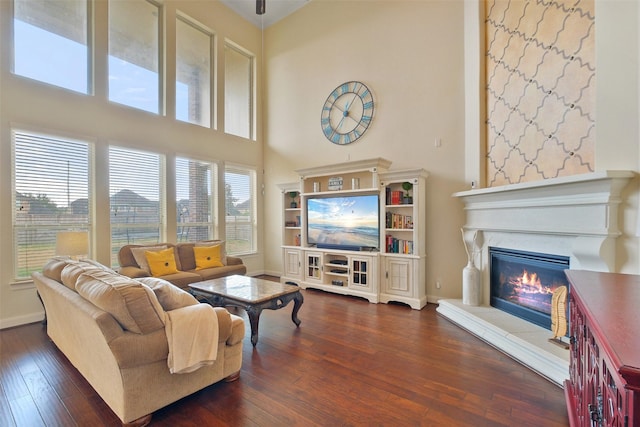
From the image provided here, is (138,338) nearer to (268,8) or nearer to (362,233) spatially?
(362,233)

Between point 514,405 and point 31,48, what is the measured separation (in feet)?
21.3

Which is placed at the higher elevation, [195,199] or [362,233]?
[195,199]

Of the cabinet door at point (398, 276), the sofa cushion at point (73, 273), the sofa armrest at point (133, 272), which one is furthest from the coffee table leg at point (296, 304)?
the sofa armrest at point (133, 272)

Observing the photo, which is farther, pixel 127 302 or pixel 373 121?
pixel 373 121

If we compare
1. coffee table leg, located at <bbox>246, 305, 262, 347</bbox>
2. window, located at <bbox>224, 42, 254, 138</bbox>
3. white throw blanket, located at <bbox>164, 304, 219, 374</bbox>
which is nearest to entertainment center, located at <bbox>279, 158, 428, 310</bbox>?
window, located at <bbox>224, 42, 254, 138</bbox>

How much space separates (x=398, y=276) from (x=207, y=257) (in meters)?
3.12

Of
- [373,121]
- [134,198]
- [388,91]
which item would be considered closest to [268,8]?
[388,91]

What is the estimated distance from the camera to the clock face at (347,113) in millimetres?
4957

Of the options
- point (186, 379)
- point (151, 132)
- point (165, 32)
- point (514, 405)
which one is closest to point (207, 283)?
point (186, 379)

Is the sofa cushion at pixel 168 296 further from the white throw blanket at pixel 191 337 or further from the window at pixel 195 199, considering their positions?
the window at pixel 195 199

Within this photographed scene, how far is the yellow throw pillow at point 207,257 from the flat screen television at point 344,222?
5.40 feet

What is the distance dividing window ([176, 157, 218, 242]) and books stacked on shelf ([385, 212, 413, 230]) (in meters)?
3.37

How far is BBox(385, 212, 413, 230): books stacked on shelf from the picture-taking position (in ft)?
14.2

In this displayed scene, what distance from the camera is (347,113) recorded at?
5.19 meters
